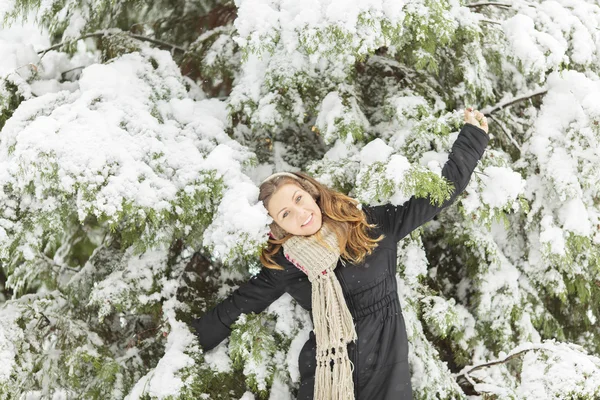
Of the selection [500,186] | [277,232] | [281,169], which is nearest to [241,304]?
[277,232]

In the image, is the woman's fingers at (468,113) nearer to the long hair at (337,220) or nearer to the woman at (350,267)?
the woman at (350,267)

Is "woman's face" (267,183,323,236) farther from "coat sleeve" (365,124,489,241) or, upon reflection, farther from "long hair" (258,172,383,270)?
"coat sleeve" (365,124,489,241)

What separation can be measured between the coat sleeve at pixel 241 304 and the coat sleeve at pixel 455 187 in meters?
0.68

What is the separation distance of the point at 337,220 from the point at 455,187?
0.64 metres

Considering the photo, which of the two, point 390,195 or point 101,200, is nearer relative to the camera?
point 101,200

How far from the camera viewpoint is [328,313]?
2621 millimetres

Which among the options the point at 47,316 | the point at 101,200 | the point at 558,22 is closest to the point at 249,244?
the point at 101,200

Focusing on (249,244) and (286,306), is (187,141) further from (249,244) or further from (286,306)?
(286,306)

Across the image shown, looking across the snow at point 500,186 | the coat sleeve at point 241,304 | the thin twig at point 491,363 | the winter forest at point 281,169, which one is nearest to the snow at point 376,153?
the winter forest at point 281,169

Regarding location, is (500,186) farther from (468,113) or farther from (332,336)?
(332,336)

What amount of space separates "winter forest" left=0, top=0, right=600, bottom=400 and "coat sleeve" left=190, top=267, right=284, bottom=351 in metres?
0.08

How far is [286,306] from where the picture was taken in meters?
2.98

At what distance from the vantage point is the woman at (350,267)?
2.63 meters

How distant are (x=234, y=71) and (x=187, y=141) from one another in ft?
3.14
